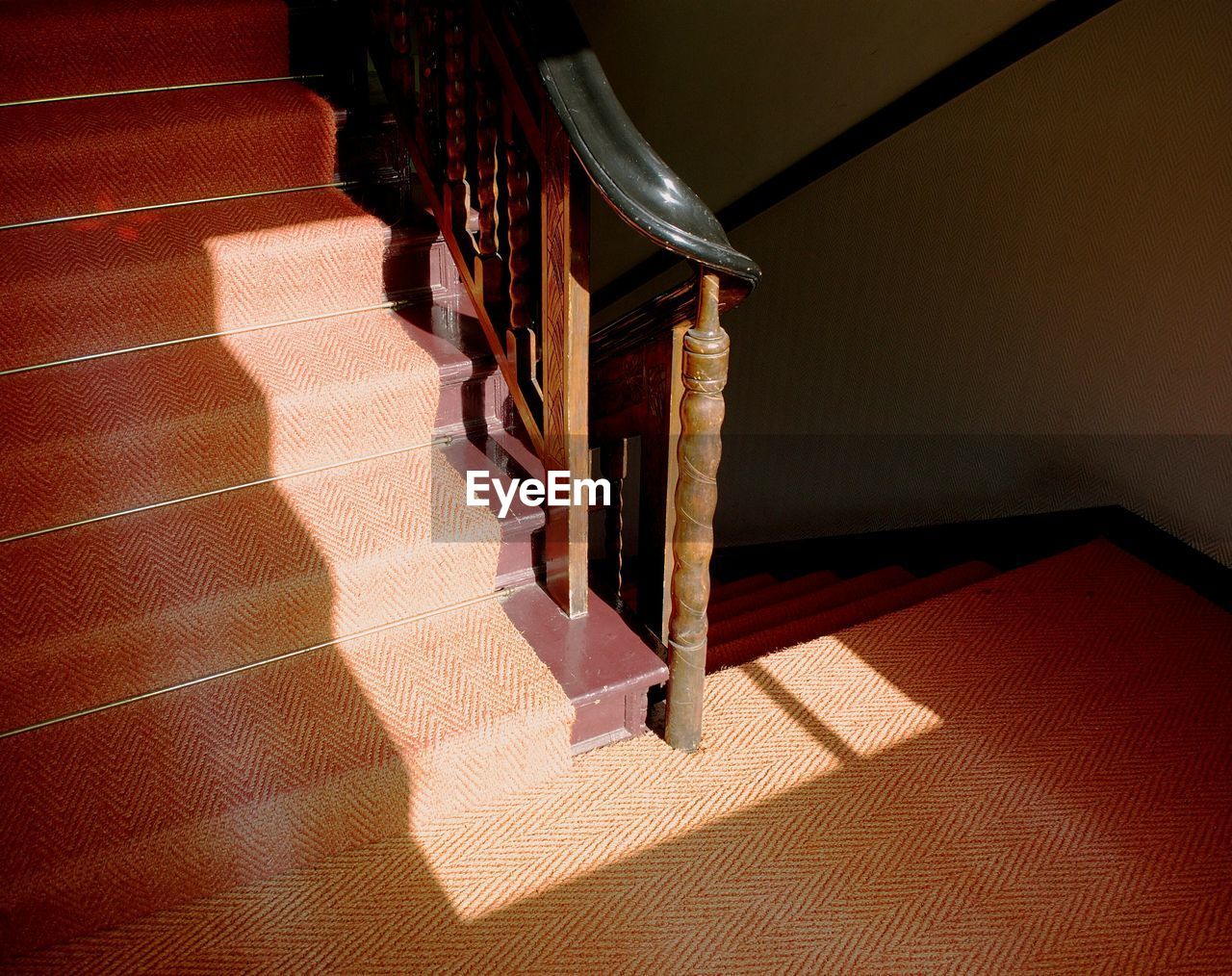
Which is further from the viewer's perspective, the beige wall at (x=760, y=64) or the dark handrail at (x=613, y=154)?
the beige wall at (x=760, y=64)

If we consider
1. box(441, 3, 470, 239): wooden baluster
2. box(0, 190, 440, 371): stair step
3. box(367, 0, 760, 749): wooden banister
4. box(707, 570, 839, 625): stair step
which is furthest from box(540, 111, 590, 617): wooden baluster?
box(707, 570, 839, 625): stair step

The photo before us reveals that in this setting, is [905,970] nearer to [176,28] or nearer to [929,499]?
[929,499]

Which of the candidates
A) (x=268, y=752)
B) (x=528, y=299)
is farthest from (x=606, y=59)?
(x=268, y=752)

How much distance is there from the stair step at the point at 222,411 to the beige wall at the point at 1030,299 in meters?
1.82

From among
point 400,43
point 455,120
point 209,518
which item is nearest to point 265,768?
point 209,518

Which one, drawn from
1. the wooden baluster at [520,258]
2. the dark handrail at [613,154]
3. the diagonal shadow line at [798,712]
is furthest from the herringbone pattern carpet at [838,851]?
the dark handrail at [613,154]

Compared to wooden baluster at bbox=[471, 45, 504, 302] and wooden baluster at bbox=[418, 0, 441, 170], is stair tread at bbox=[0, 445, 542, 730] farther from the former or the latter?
wooden baluster at bbox=[418, 0, 441, 170]

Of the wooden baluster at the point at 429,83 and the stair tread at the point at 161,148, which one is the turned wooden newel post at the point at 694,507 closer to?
the wooden baluster at the point at 429,83

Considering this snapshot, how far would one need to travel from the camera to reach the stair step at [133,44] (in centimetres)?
284

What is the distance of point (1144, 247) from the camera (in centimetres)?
305

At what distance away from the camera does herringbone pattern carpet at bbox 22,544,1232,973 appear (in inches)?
73.8

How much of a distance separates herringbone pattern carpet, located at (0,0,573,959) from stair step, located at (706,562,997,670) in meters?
0.94

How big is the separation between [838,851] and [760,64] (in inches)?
99.6

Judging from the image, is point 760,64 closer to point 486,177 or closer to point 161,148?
point 486,177
